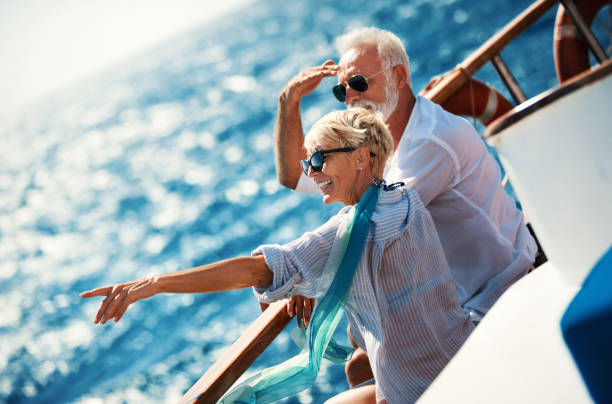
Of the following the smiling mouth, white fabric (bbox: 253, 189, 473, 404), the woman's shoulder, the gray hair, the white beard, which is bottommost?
white fabric (bbox: 253, 189, 473, 404)

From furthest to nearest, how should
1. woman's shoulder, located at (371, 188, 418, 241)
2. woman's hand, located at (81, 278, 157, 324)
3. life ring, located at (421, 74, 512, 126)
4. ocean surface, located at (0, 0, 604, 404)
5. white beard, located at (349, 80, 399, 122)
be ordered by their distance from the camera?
ocean surface, located at (0, 0, 604, 404)
life ring, located at (421, 74, 512, 126)
white beard, located at (349, 80, 399, 122)
woman's shoulder, located at (371, 188, 418, 241)
woman's hand, located at (81, 278, 157, 324)

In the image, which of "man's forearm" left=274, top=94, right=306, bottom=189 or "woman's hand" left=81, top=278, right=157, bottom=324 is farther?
"man's forearm" left=274, top=94, right=306, bottom=189

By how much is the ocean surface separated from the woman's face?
3057 millimetres

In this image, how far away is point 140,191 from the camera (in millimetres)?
19891

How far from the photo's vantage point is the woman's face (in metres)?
1.56

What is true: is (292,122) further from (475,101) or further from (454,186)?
(475,101)

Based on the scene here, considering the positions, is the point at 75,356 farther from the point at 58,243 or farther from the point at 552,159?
the point at 552,159

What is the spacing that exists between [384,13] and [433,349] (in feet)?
84.3

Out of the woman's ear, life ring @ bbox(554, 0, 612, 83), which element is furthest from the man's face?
life ring @ bbox(554, 0, 612, 83)

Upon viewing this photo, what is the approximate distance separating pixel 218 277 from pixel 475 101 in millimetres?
2356

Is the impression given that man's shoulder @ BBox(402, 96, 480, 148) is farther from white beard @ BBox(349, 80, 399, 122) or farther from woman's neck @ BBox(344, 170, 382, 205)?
woman's neck @ BBox(344, 170, 382, 205)

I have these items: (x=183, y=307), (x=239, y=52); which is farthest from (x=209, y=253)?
(x=239, y=52)

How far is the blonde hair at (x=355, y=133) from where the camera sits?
5.14 ft

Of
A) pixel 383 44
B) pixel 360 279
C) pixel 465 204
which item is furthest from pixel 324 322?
pixel 383 44
